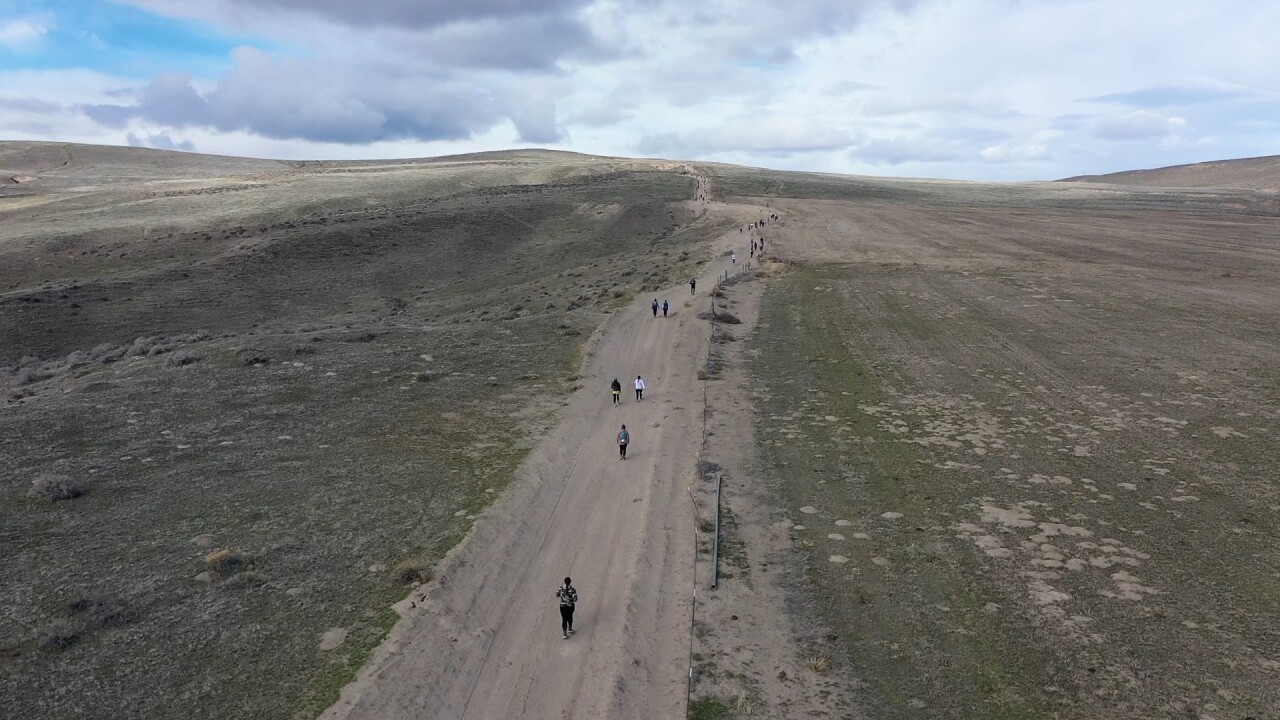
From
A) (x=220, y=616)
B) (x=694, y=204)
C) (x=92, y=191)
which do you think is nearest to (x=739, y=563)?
(x=220, y=616)

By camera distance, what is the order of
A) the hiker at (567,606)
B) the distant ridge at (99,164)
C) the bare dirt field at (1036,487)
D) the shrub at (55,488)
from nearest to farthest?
1. the bare dirt field at (1036,487)
2. the hiker at (567,606)
3. the shrub at (55,488)
4. the distant ridge at (99,164)

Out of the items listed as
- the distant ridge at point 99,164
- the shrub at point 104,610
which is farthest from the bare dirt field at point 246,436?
the distant ridge at point 99,164

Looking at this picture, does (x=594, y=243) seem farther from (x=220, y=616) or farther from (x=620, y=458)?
(x=220, y=616)

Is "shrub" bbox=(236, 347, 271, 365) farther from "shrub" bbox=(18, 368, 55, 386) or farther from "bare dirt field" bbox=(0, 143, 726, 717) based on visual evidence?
"shrub" bbox=(18, 368, 55, 386)

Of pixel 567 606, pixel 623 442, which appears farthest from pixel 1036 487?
pixel 567 606

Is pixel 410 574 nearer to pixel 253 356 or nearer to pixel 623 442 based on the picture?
pixel 623 442

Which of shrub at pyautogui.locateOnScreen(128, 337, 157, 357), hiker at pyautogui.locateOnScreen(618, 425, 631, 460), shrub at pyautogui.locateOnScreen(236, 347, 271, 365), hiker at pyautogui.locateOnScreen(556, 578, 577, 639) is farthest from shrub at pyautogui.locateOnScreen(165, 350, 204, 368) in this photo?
hiker at pyautogui.locateOnScreen(556, 578, 577, 639)

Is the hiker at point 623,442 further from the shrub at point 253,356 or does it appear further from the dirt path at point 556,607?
the shrub at point 253,356
